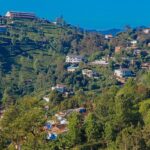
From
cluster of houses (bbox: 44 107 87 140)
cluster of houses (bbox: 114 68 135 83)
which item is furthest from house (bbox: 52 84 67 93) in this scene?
cluster of houses (bbox: 44 107 87 140)

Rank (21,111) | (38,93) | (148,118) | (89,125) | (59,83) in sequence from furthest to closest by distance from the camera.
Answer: (59,83) < (38,93) < (148,118) < (89,125) < (21,111)

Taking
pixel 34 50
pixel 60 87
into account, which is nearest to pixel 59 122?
pixel 60 87

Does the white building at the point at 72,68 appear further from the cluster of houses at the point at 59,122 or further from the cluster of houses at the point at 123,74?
the cluster of houses at the point at 59,122

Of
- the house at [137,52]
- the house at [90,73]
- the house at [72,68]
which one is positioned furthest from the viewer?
the house at [137,52]

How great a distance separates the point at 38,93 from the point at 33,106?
97.0 feet

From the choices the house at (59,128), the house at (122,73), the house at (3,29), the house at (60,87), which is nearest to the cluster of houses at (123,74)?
the house at (122,73)

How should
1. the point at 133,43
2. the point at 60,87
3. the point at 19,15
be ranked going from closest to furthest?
the point at 60,87
the point at 133,43
the point at 19,15

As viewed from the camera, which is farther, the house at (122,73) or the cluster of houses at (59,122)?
the house at (122,73)

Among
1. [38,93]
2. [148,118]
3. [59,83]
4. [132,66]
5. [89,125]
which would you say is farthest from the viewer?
[132,66]

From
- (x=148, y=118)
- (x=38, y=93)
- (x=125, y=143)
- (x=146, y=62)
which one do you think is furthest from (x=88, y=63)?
(x=125, y=143)

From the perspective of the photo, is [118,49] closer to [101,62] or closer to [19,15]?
[101,62]

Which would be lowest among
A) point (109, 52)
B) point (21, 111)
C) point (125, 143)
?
point (125, 143)

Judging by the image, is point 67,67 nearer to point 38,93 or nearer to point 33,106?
point 38,93

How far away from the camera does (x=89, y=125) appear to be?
2034 cm
